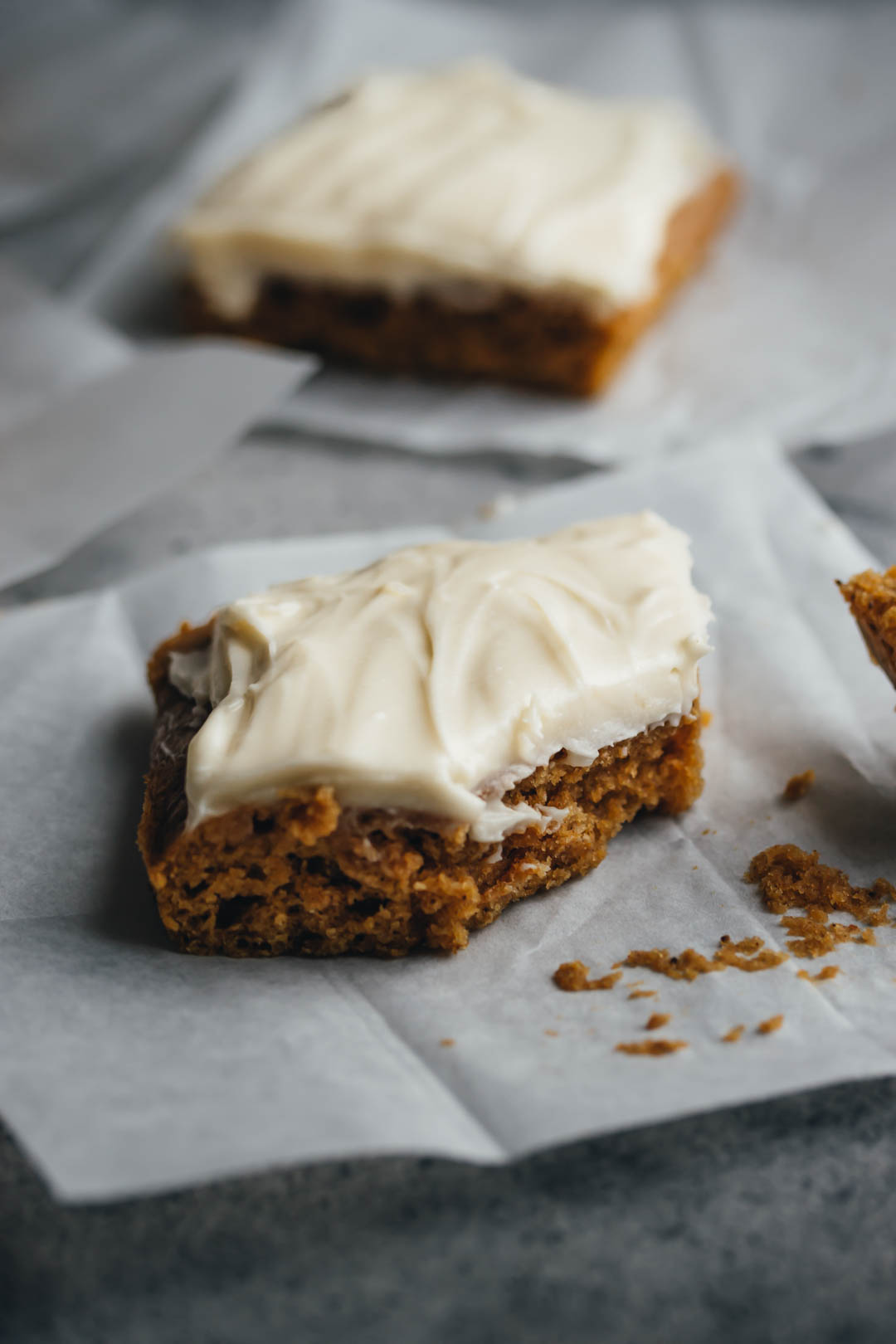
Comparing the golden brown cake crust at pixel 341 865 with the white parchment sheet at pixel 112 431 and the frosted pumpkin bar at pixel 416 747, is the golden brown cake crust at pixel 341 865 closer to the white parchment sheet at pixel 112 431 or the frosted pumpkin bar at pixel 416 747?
the frosted pumpkin bar at pixel 416 747

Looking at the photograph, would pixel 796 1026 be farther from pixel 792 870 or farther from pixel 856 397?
pixel 856 397

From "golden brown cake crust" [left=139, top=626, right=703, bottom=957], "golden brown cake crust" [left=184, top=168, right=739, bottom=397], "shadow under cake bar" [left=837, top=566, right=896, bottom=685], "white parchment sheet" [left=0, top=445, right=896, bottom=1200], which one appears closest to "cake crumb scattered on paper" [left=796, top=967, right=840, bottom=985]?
"white parchment sheet" [left=0, top=445, right=896, bottom=1200]

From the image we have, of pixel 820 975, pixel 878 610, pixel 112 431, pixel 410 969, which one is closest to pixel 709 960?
pixel 820 975

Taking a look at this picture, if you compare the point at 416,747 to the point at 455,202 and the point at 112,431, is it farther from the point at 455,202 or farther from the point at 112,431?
the point at 455,202

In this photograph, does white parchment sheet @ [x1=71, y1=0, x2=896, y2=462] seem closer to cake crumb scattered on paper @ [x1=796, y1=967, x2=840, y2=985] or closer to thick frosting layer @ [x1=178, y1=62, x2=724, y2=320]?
thick frosting layer @ [x1=178, y1=62, x2=724, y2=320]

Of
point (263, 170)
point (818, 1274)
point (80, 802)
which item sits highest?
point (263, 170)

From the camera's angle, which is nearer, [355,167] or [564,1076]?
[564,1076]

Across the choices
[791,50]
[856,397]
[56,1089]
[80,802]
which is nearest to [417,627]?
[80,802]
